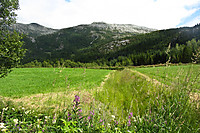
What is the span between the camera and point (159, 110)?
2.75 m

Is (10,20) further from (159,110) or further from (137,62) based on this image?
(137,62)

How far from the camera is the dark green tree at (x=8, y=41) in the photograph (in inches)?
222

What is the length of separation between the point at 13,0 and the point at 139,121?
9320 mm

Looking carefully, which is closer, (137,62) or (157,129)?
(157,129)

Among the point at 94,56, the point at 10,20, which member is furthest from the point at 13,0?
the point at 94,56

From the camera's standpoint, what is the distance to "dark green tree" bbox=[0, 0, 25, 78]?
5.64m

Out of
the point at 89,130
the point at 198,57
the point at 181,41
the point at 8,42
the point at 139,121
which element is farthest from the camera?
the point at 181,41

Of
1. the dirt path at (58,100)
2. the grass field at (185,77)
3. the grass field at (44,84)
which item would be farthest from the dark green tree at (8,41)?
the grass field at (185,77)

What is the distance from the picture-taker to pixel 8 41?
584 centimetres

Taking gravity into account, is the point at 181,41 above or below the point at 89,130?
above

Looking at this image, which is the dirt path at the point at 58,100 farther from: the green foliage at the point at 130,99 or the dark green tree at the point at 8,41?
the dark green tree at the point at 8,41

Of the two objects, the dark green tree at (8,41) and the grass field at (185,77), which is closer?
the grass field at (185,77)

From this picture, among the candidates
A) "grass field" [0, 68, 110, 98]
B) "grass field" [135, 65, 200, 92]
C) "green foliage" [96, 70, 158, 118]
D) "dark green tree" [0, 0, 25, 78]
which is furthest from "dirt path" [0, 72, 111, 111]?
"grass field" [135, 65, 200, 92]

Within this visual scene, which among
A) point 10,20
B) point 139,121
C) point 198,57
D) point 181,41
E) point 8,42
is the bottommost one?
point 139,121
